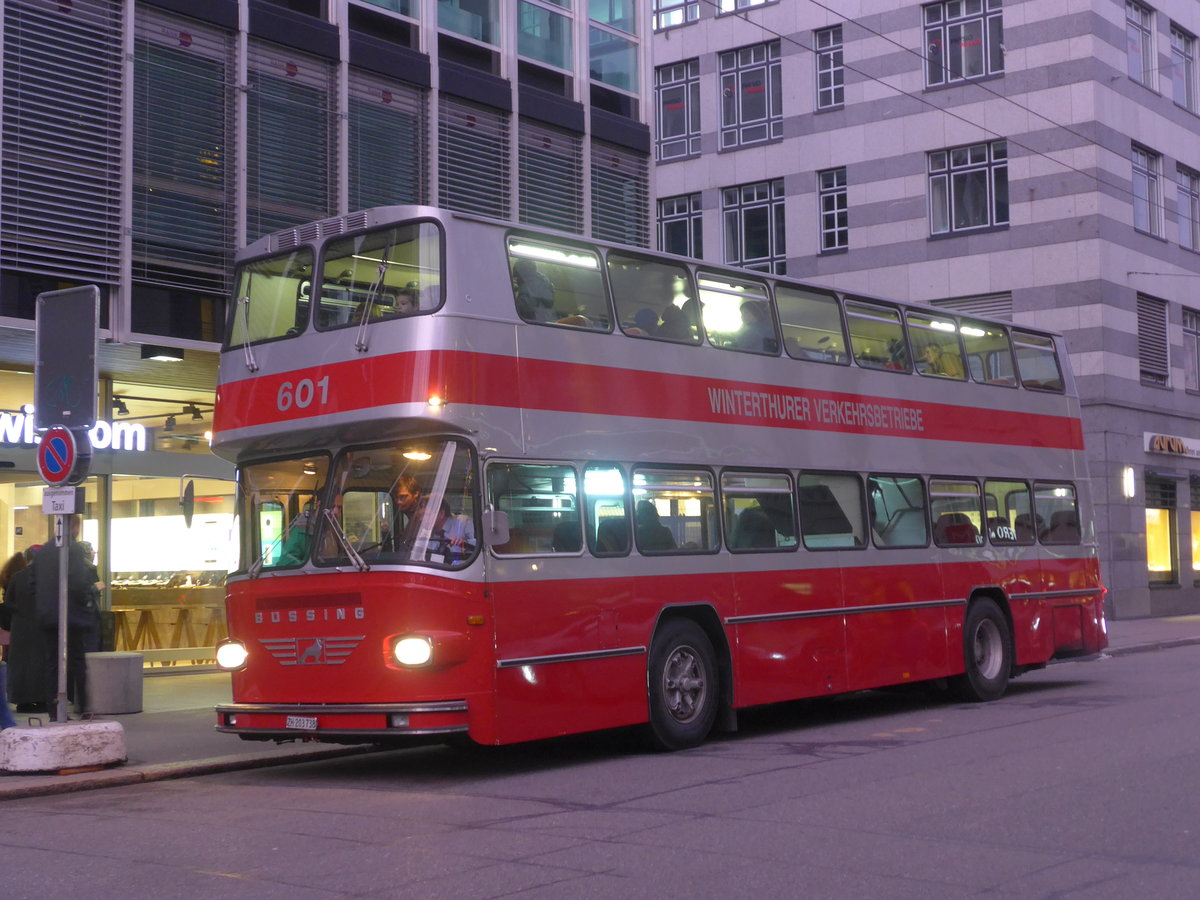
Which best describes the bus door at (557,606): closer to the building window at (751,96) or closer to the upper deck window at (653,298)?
the upper deck window at (653,298)

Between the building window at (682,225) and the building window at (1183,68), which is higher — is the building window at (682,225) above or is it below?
below

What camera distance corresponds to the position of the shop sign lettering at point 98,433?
17688mm

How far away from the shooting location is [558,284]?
11930 millimetres

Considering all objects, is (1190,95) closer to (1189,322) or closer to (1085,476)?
(1189,322)

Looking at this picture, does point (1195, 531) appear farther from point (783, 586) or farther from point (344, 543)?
point (344, 543)

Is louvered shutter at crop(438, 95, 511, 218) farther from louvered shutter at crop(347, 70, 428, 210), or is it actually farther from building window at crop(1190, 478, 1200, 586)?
building window at crop(1190, 478, 1200, 586)

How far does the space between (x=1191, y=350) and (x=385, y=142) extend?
2505 centimetres

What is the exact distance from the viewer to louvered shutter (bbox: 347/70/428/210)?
1964cm

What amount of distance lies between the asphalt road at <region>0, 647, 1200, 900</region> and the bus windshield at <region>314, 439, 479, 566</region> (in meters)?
1.64

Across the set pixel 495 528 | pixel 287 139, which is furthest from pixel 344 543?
pixel 287 139

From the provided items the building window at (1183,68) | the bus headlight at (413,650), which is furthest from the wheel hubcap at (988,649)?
the building window at (1183,68)

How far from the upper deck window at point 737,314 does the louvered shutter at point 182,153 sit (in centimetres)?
707

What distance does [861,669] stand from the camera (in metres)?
14.6

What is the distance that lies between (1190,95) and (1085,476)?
951 inches
